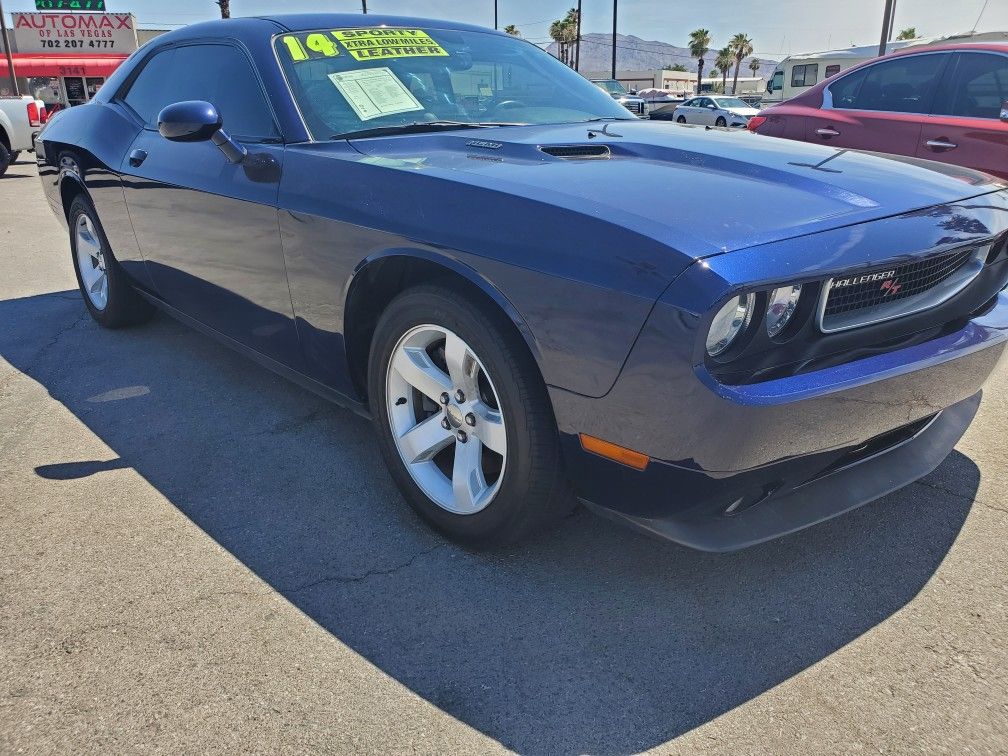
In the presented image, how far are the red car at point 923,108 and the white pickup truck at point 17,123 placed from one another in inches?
437

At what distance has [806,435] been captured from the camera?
1.81 m

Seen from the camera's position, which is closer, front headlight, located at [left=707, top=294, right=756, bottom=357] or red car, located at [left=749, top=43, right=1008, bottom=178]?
front headlight, located at [left=707, top=294, right=756, bottom=357]

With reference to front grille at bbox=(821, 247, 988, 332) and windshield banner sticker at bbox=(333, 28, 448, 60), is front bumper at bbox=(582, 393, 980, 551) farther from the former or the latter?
windshield banner sticker at bbox=(333, 28, 448, 60)

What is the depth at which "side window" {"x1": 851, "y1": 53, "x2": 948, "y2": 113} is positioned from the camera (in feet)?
18.4

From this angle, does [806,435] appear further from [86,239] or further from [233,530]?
[86,239]

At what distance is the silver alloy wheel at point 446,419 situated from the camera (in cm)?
222

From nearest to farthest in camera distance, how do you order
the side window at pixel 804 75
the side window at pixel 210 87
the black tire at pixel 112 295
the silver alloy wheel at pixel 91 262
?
the side window at pixel 210 87 < the black tire at pixel 112 295 < the silver alloy wheel at pixel 91 262 < the side window at pixel 804 75

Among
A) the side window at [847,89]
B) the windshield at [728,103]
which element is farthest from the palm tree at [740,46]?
the side window at [847,89]

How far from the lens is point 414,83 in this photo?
2.97m

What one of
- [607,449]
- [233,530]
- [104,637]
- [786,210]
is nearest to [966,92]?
[786,210]

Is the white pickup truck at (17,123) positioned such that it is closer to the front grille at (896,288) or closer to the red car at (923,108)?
the red car at (923,108)

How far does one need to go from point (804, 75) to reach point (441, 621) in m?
28.5

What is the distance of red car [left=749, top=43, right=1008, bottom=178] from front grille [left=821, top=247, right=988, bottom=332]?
11.9 feet

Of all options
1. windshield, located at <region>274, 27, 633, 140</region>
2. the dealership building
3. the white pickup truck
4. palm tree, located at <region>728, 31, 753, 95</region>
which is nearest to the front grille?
windshield, located at <region>274, 27, 633, 140</region>
